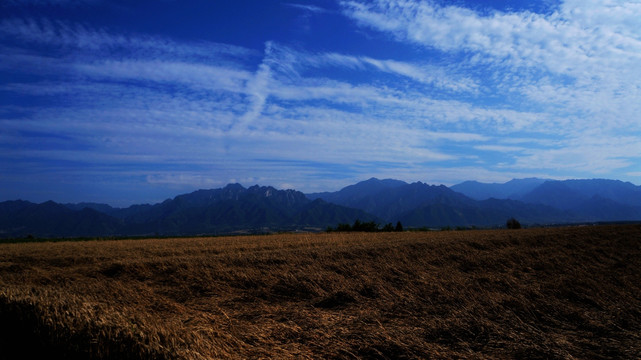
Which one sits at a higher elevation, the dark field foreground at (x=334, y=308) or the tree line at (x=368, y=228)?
the dark field foreground at (x=334, y=308)

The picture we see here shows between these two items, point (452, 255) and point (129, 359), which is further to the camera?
point (452, 255)

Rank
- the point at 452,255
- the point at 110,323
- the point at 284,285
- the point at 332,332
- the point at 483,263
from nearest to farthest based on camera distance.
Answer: the point at 110,323, the point at 332,332, the point at 284,285, the point at 483,263, the point at 452,255

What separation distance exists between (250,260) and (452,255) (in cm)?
839

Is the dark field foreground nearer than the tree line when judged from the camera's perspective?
Yes

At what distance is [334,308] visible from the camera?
24.8ft

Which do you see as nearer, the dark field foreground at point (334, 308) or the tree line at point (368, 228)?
the dark field foreground at point (334, 308)

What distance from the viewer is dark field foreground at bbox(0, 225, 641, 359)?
4.70m

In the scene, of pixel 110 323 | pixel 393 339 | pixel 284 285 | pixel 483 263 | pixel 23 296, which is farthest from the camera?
pixel 483 263

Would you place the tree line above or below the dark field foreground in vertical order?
below

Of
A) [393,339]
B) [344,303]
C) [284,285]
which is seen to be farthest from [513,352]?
[284,285]

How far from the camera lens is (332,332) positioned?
559cm

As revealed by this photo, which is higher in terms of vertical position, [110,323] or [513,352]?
[110,323]

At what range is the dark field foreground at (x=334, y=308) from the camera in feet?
15.4

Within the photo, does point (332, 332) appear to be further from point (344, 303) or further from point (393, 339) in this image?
point (344, 303)
